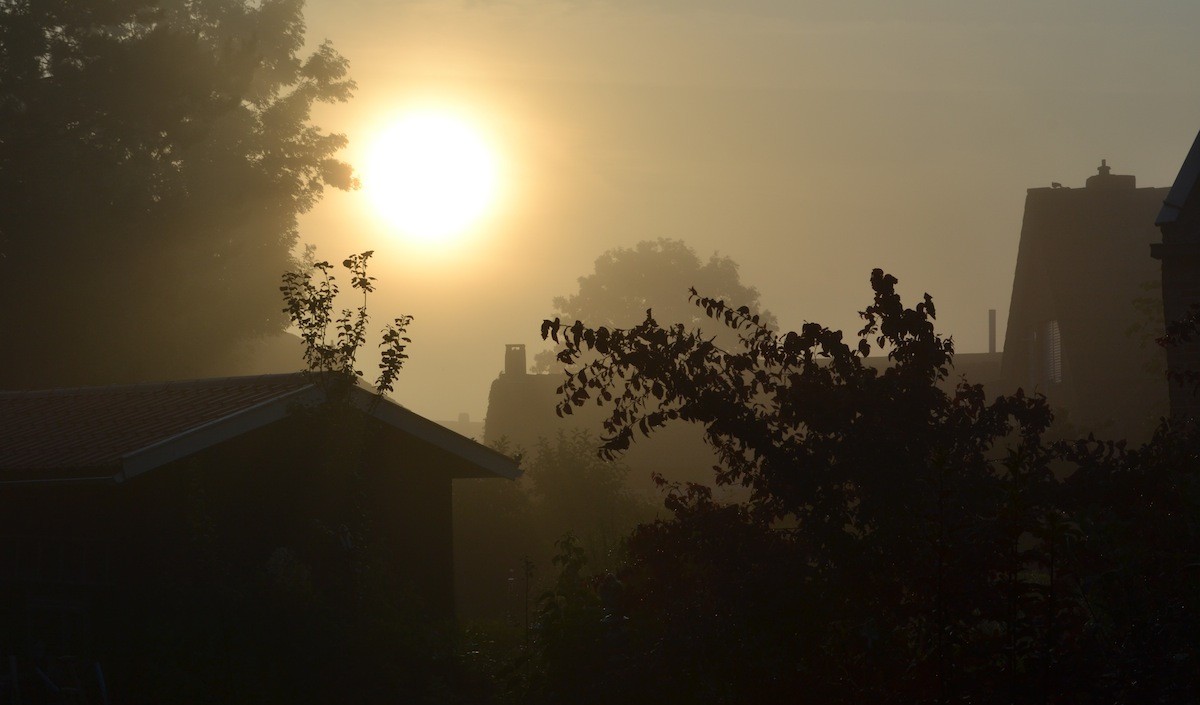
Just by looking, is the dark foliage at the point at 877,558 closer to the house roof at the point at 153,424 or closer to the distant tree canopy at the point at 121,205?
the house roof at the point at 153,424

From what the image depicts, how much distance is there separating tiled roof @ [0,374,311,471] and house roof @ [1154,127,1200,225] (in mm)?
10841

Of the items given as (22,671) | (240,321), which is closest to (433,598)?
(22,671)

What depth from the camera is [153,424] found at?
52.6ft

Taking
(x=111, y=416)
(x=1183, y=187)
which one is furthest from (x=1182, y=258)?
(x=111, y=416)

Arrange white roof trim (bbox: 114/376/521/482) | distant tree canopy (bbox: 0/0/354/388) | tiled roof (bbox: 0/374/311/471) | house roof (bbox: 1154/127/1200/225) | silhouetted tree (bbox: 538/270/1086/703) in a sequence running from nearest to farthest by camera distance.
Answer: silhouetted tree (bbox: 538/270/1086/703) < white roof trim (bbox: 114/376/521/482) < house roof (bbox: 1154/127/1200/225) < tiled roof (bbox: 0/374/311/471) < distant tree canopy (bbox: 0/0/354/388)

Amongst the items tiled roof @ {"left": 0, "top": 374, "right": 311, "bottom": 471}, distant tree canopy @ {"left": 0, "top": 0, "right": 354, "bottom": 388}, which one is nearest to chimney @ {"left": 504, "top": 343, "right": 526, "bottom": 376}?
distant tree canopy @ {"left": 0, "top": 0, "right": 354, "bottom": 388}

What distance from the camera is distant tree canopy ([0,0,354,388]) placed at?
1245 inches

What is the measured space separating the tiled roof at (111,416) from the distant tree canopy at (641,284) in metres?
75.9

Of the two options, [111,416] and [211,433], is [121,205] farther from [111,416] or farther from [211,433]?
[211,433]

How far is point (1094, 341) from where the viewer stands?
35344mm

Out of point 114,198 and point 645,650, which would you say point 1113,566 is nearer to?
point 645,650

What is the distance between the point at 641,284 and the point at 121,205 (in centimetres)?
6700

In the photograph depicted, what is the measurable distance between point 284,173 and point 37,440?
24.6m

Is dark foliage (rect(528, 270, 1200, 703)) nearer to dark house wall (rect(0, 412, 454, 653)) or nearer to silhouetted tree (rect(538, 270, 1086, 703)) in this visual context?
silhouetted tree (rect(538, 270, 1086, 703))
